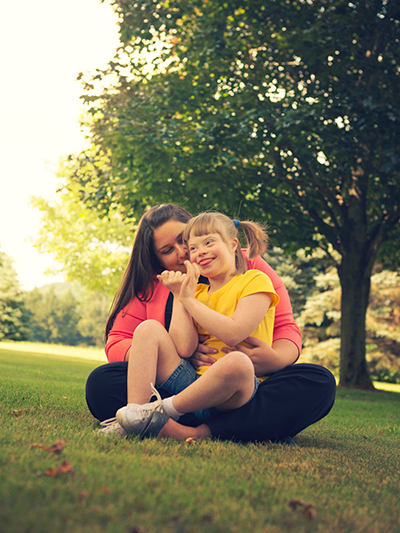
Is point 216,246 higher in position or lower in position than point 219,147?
lower

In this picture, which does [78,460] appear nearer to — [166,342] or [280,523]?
[280,523]

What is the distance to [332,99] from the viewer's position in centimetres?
983

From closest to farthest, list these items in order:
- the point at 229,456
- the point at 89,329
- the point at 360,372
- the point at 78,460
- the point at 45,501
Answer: the point at 45,501 → the point at 78,460 → the point at 229,456 → the point at 360,372 → the point at 89,329

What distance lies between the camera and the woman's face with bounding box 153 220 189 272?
3945 millimetres

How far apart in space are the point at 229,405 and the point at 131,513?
1585 millimetres

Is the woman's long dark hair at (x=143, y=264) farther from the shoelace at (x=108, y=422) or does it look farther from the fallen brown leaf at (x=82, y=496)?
the fallen brown leaf at (x=82, y=496)

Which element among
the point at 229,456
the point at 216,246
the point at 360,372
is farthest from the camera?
the point at 360,372

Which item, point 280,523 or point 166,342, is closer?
point 280,523

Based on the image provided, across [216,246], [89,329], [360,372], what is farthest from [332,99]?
[89,329]

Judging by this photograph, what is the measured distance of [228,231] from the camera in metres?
3.46

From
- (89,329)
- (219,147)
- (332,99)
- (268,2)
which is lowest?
(89,329)

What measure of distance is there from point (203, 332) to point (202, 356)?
0.63 ft

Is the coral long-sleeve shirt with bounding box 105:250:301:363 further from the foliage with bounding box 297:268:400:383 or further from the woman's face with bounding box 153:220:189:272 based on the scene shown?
the foliage with bounding box 297:268:400:383

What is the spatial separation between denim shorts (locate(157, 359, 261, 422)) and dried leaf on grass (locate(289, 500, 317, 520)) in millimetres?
1336
